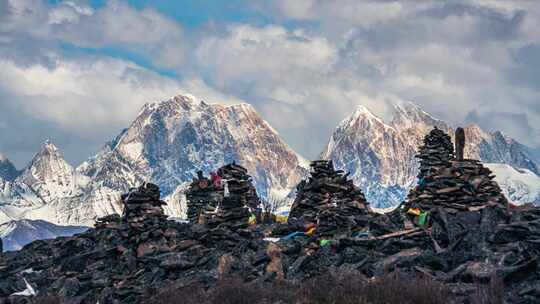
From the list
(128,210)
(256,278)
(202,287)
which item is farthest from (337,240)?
(128,210)

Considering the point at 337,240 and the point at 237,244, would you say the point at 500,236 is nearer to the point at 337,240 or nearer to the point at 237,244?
the point at 337,240

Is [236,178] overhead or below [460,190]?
overhead

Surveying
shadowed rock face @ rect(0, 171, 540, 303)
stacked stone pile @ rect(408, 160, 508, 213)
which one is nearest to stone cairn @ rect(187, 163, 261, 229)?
shadowed rock face @ rect(0, 171, 540, 303)

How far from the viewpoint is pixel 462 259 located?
3159 centimetres

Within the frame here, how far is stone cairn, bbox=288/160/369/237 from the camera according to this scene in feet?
133

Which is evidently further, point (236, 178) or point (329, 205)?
point (236, 178)

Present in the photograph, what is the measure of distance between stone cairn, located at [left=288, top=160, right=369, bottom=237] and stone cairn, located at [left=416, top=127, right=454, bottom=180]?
4.90 meters

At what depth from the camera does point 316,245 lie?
38625 millimetres

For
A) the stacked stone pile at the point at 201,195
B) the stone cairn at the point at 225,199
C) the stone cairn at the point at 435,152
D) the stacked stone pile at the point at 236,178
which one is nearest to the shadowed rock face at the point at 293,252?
the stone cairn at the point at 225,199

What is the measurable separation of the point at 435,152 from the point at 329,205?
33.2ft

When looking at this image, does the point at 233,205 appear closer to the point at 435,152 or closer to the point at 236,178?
the point at 236,178

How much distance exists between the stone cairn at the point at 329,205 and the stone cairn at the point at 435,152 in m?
4.90

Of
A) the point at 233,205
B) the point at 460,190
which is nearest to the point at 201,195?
the point at 233,205

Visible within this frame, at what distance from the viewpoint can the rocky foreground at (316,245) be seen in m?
31.5
